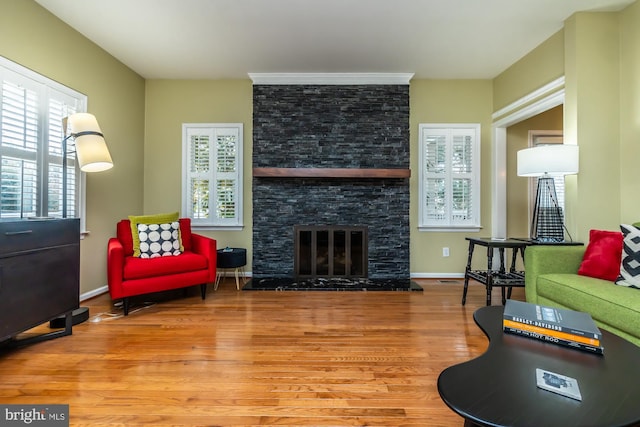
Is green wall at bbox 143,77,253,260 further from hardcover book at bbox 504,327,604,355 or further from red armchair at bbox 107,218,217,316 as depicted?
hardcover book at bbox 504,327,604,355

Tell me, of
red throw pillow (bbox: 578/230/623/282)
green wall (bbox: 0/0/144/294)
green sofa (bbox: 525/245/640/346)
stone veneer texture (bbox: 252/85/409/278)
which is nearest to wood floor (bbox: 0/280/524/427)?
green sofa (bbox: 525/245/640/346)

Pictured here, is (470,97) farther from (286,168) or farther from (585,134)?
(286,168)

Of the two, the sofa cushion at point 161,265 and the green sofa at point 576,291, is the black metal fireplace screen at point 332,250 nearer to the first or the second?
the sofa cushion at point 161,265

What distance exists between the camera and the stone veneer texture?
3998mm

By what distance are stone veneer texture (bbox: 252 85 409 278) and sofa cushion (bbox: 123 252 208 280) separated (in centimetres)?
97

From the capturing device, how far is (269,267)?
4.02m

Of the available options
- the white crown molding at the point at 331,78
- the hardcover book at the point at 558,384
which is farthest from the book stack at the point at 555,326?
the white crown molding at the point at 331,78

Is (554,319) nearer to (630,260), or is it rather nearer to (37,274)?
(630,260)

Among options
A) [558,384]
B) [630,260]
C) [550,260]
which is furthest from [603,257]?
[558,384]

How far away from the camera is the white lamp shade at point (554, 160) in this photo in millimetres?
2555

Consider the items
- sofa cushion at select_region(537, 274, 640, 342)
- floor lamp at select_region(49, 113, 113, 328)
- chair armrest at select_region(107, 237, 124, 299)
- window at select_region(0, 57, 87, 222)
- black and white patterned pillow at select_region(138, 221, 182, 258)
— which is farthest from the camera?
black and white patterned pillow at select_region(138, 221, 182, 258)

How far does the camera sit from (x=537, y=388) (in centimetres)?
96

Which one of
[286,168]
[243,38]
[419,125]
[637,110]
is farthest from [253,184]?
[637,110]

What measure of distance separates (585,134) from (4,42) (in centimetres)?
469
